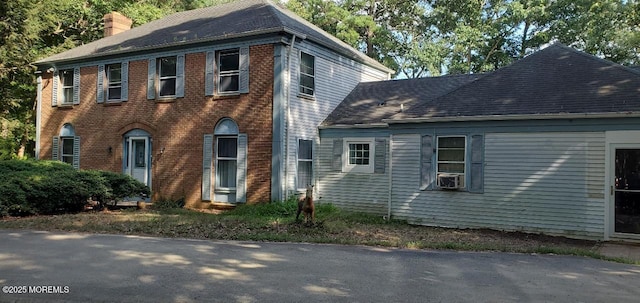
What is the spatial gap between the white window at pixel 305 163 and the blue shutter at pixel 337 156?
79 cm

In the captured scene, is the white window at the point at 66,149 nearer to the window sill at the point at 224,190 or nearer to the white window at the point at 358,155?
the window sill at the point at 224,190

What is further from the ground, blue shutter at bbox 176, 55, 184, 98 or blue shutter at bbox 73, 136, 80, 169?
blue shutter at bbox 176, 55, 184, 98

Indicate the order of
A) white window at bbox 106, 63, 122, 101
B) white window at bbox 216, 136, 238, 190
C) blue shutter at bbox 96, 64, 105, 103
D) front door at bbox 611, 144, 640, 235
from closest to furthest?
front door at bbox 611, 144, 640, 235 < white window at bbox 216, 136, 238, 190 < white window at bbox 106, 63, 122, 101 < blue shutter at bbox 96, 64, 105, 103

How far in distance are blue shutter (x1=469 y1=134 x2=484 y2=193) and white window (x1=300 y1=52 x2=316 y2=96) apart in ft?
19.3

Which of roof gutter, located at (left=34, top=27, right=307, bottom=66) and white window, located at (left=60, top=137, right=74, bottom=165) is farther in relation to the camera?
white window, located at (left=60, top=137, right=74, bottom=165)

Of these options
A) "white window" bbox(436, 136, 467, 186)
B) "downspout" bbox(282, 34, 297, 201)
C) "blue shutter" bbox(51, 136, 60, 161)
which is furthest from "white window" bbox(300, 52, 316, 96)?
"blue shutter" bbox(51, 136, 60, 161)

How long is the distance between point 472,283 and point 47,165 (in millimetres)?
13944

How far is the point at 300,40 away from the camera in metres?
15.0

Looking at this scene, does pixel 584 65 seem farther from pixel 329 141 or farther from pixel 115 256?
pixel 115 256

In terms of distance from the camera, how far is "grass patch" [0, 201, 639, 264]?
934 cm

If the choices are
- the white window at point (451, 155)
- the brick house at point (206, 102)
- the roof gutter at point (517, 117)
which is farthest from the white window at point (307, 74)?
the white window at point (451, 155)

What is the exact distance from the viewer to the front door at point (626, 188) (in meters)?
10.2

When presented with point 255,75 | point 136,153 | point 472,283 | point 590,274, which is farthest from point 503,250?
point 136,153

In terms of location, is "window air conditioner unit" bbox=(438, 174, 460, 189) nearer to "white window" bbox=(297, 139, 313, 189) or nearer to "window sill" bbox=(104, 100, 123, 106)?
"white window" bbox=(297, 139, 313, 189)
